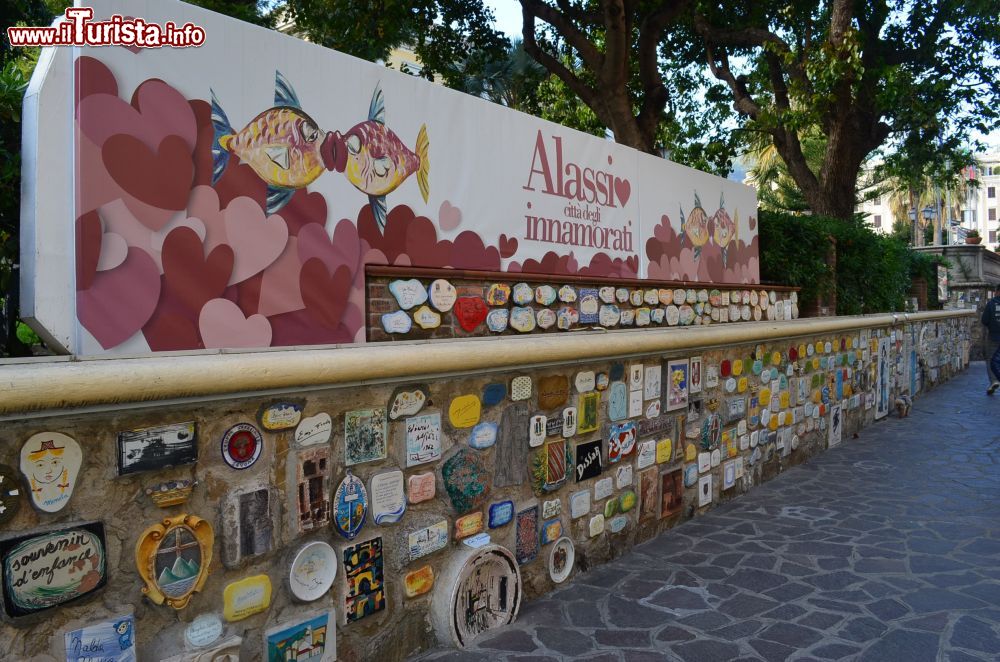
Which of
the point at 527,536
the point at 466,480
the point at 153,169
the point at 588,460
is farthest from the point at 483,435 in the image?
the point at 153,169

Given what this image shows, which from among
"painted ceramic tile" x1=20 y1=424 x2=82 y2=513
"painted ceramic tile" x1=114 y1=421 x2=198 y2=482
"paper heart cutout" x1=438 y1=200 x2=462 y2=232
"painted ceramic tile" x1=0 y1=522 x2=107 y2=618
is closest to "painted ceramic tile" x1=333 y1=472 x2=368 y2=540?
"painted ceramic tile" x1=114 y1=421 x2=198 y2=482

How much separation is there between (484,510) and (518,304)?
1.19 metres

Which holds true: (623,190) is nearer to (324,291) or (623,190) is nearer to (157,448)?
(324,291)

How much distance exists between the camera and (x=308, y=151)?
306cm

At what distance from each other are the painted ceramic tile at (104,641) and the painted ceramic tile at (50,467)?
378mm

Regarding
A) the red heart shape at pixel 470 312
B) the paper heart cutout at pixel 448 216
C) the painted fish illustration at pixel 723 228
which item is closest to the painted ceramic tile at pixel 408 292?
the red heart shape at pixel 470 312

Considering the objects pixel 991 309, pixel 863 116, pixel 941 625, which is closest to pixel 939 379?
pixel 991 309

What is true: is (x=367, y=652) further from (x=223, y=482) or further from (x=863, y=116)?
(x=863, y=116)

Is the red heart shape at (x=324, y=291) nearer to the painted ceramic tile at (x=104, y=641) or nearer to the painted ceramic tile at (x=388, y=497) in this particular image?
the painted ceramic tile at (x=388, y=497)

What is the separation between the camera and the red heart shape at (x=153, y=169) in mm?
2404

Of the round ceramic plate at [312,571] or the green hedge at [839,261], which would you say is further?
the green hedge at [839,261]

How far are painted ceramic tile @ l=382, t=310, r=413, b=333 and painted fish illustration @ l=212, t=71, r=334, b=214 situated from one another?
2.31 ft

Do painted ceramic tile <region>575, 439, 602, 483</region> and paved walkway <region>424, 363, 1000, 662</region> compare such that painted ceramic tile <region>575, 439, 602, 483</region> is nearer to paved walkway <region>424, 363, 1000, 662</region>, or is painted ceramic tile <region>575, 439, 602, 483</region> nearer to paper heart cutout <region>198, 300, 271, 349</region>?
paved walkway <region>424, 363, 1000, 662</region>

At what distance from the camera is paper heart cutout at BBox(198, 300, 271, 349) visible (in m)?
2.65
